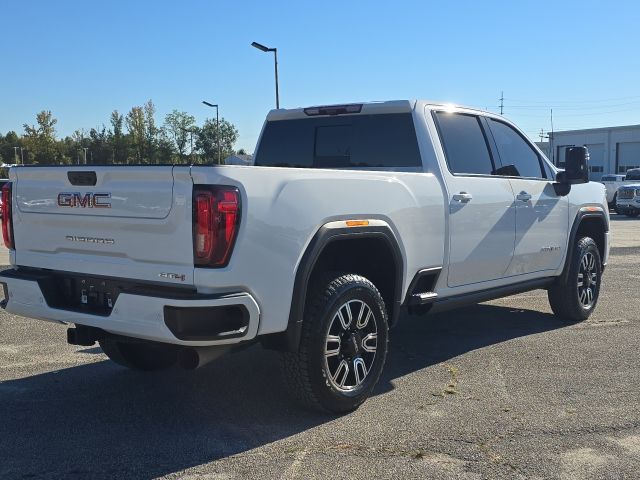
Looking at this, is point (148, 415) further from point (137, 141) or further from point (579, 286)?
point (137, 141)

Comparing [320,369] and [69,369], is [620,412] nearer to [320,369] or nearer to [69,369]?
[320,369]

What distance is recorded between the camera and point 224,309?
139 inches

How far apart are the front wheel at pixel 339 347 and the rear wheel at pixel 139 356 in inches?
51.5

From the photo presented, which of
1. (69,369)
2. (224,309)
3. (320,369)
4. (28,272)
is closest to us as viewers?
(224,309)

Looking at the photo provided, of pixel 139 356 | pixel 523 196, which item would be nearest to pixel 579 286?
pixel 523 196

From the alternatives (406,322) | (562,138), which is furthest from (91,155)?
(406,322)

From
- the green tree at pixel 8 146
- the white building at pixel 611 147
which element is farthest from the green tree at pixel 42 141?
the white building at pixel 611 147

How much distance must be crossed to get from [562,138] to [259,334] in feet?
218

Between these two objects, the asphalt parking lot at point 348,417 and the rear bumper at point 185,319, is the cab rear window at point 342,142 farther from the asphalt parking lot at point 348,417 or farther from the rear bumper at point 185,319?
the rear bumper at point 185,319

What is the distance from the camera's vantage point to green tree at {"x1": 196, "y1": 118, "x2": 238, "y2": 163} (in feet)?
176

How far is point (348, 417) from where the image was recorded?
4.28 meters

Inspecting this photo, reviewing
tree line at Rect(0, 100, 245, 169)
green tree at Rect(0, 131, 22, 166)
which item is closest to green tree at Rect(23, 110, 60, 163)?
tree line at Rect(0, 100, 245, 169)

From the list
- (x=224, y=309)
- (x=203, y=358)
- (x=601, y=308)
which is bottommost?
(x=601, y=308)

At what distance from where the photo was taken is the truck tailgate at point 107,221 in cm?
357
